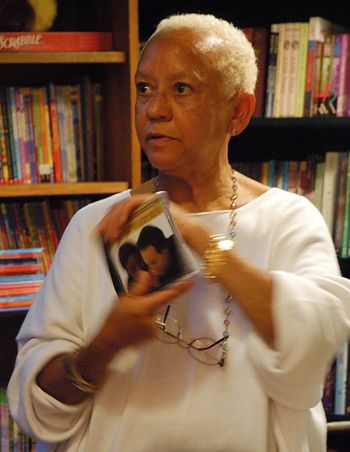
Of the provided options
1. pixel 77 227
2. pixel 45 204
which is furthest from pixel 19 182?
pixel 77 227

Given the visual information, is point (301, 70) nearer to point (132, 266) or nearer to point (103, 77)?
point (103, 77)

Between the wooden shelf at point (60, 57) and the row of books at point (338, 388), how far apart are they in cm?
113

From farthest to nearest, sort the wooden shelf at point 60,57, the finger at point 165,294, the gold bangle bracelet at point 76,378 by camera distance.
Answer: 1. the wooden shelf at point 60,57
2. the gold bangle bracelet at point 76,378
3. the finger at point 165,294

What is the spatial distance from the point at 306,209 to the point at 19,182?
84 centimetres

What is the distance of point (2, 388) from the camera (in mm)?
1749

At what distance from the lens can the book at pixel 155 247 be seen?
837 millimetres

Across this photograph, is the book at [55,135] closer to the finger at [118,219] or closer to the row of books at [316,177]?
the row of books at [316,177]

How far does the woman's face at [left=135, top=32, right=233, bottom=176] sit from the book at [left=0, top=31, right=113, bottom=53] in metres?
0.59

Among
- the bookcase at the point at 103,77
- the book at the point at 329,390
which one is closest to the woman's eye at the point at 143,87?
the bookcase at the point at 103,77

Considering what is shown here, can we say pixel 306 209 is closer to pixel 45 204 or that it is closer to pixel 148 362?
pixel 148 362

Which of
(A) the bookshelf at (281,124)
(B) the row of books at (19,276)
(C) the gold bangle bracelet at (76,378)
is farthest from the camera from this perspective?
(A) the bookshelf at (281,124)

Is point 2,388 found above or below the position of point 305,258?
below

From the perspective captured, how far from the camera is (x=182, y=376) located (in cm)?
103

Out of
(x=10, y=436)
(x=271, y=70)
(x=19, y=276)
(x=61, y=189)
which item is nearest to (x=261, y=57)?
(x=271, y=70)
